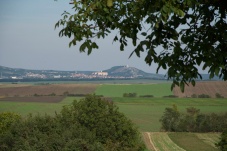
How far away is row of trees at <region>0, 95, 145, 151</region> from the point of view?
3788 centimetres

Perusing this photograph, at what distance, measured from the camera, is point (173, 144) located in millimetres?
54656

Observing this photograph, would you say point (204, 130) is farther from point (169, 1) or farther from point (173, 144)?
point (169, 1)

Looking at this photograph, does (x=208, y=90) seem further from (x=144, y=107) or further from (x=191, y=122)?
(x=191, y=122)

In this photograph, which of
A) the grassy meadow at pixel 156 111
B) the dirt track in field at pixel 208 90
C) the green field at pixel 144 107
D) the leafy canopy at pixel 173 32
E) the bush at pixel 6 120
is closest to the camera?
the leafy canopy at pixel 173 32

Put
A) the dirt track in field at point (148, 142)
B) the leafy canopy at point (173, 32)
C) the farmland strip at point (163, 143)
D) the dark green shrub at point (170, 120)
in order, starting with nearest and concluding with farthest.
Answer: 1. the leafy canopy at point (173, 32)
2. the dirt track in field at point (148, 142)
3. the farmland strip at point (163, 143)
4. the dark green shrub at point (170, 120)

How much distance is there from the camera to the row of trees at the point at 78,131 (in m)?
37.9

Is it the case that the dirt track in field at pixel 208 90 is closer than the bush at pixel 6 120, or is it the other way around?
the bush at pixel 6 120

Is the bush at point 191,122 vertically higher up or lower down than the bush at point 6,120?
lower down

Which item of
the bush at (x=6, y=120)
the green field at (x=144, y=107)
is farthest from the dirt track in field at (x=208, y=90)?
the bush at (x=6, y=120)

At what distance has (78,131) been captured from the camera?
4131 centimetres

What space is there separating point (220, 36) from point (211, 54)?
457mm

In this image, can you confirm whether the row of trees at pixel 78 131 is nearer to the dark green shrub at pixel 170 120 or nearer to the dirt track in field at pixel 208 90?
the dark green shrub at pixel 170 120

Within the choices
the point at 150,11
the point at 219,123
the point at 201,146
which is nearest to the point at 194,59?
the point at 150,11

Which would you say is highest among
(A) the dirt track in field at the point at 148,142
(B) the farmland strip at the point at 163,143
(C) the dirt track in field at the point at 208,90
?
(C) the dirt track in field at the point at 208,90
